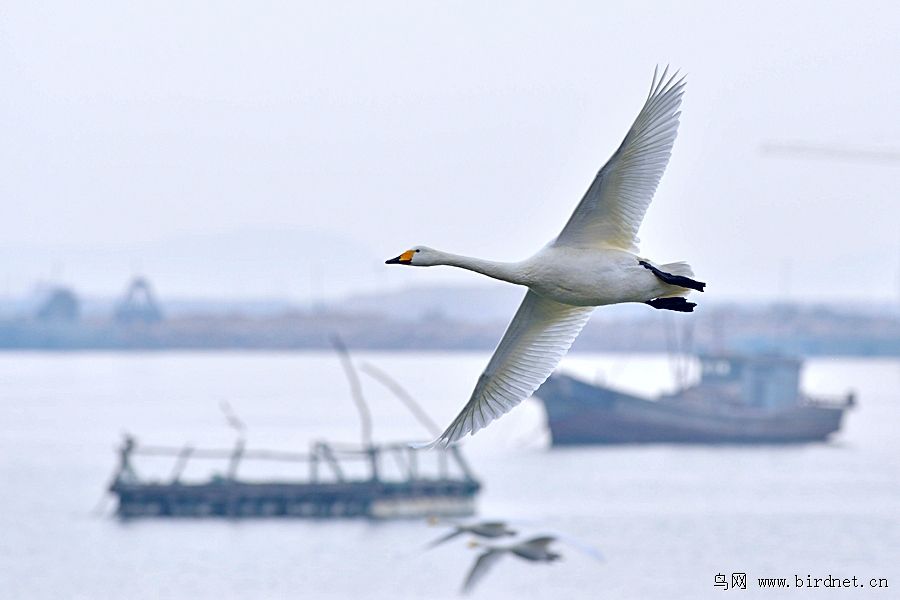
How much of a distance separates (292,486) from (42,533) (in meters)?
11.5

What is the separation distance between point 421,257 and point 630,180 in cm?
144

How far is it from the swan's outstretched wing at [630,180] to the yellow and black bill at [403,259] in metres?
1.01

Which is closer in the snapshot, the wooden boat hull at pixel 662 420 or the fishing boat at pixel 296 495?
the fishing boat at pixel 296 495

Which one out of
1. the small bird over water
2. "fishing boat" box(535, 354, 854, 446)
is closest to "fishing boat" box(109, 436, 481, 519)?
the small bird over water

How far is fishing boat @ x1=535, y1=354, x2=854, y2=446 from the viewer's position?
91938 millimetres

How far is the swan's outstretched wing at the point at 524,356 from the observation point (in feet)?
34.0

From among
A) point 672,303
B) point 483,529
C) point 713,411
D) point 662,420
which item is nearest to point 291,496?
point 483,529

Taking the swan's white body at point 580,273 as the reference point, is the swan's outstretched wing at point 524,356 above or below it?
below

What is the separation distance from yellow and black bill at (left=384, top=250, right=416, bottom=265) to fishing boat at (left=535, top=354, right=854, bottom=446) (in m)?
81.2

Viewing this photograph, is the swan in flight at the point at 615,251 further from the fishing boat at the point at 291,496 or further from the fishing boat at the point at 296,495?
the fishing boat at the point at 291,496

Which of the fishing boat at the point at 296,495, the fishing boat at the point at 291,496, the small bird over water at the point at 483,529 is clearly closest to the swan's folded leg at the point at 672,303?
the small bird over water at the point at 483,529

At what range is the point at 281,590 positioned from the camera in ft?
153

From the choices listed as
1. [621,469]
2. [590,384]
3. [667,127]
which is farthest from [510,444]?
[667,127]

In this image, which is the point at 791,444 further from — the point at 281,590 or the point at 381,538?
the point at 281,590
